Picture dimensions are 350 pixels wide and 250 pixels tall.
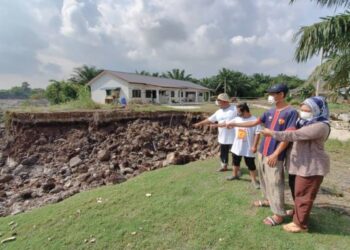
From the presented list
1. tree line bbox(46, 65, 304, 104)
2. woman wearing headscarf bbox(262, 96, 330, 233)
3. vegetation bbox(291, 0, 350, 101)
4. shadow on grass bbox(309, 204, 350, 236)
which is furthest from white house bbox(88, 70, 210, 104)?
woman wearing headscarf bbox(262, 96, 330, 233)

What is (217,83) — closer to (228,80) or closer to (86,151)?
(228,80)

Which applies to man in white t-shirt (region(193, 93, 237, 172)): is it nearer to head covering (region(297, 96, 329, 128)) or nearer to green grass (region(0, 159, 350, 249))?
green grass (region(0, 159, 350, 249))

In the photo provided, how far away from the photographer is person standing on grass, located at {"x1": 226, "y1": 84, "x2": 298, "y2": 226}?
2992 mm

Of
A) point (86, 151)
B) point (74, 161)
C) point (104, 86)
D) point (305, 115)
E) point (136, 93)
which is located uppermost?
point (104, 86)

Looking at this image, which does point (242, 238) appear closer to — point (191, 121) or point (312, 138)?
point (312, 138)

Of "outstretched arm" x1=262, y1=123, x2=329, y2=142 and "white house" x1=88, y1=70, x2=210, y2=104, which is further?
"white house" x1=88, y1=70, x2=210, y2=104

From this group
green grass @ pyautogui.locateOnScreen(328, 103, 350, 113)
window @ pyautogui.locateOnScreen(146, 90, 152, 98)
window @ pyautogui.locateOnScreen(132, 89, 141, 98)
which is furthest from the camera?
window @ pyautogui.locateOnScreen(146, 90, 152, 98)

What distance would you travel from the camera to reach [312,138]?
2.66 meters

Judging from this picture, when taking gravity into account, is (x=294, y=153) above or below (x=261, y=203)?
above

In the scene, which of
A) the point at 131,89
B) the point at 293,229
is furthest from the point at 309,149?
the point at 131,89

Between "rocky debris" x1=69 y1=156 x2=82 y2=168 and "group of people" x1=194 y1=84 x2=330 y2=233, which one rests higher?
"group of people" x1=194 y1=84 x2=330 y2=233

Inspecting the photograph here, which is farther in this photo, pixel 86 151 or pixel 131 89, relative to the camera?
pixel 131 89

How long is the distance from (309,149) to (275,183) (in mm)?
591

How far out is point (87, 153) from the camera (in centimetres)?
1079
